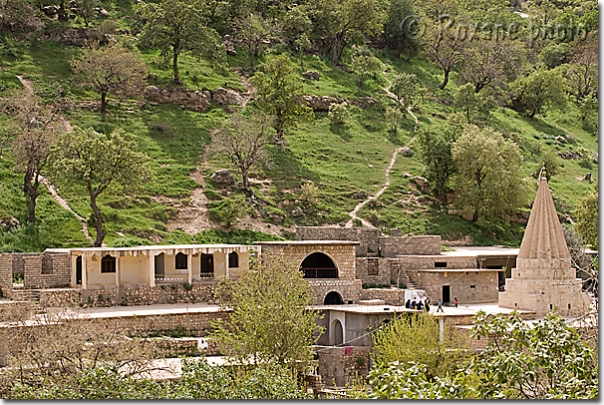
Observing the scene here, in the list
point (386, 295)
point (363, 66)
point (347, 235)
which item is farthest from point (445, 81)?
point (386, 295)

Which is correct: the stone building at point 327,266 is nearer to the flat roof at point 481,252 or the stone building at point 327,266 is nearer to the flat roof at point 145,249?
the flat roof at point 145,249

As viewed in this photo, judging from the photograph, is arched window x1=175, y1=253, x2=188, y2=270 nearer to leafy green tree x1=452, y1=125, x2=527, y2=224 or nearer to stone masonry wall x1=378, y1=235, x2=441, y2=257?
stone masonry wall x1=378, y1=235, x2=441, y2=257

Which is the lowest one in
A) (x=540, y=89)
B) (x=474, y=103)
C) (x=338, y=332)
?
(x=338, y=332)

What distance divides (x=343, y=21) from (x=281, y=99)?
14808mm

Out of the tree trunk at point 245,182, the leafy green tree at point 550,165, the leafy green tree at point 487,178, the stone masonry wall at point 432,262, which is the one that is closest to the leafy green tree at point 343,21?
the leafy green tree at point 550,165

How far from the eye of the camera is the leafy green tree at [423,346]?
840 inches

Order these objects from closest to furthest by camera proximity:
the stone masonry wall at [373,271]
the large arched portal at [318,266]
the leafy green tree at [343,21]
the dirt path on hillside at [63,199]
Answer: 1. the large arched portal at [318,266]
2. the stone masonry wall at [373,271]
3. the dirt path on hillside at [63,199]
4. the leafy green tree at [343,21]

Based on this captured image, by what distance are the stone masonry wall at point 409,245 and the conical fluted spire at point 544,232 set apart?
4.10 meters

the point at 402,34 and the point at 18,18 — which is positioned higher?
the point at 402,34

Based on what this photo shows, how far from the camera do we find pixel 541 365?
1127cm

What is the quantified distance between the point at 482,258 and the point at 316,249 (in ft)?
21.6

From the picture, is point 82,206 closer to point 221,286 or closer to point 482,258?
point 221,286

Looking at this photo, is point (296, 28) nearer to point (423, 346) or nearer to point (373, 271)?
point (373, 271)

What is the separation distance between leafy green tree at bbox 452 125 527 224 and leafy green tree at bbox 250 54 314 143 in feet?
24.2
